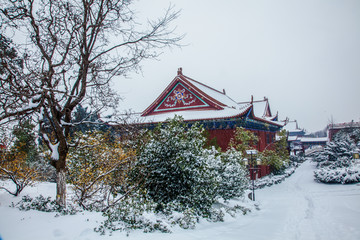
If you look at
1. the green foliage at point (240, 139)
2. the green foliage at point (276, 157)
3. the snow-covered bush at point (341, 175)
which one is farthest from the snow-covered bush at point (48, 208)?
the snow-covered bush at point (341, 175)

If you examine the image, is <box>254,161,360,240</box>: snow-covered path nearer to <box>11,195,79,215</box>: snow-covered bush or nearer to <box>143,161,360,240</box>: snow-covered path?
<box>143,161,360,240</box>: snow-covered path

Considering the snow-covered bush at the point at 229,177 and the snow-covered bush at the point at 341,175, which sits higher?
the snow-covered bush at the point at 229,177

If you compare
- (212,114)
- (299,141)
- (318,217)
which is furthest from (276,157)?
(299,141)

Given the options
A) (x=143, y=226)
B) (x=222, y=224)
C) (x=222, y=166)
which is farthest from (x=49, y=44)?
(x=222, y=166)

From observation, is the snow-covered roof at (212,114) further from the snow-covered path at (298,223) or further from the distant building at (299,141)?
the distant building at (299,141)

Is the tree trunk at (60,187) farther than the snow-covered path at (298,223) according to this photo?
No

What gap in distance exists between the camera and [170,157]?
23.9 feet

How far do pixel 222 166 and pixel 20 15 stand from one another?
918 centimetres

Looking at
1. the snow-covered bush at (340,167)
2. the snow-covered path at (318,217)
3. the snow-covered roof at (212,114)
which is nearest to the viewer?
the snow-covered path at (318,217)

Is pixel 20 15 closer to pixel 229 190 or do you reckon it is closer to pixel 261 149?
pixel 229 190

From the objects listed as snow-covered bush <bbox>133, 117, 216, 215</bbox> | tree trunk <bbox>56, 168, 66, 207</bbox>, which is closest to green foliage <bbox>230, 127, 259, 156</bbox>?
snow-covered bush <bbox>133, 117, 216, 215</bbox>

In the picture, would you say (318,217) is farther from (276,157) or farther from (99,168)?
(276,157)

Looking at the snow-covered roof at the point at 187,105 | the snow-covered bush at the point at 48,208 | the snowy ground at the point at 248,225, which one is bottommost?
the snowy ground at the point at 248,225

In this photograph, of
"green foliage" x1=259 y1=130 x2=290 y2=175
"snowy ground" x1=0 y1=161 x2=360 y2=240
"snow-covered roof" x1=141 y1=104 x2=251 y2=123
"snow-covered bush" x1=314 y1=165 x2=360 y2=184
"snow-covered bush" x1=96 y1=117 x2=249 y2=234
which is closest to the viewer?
"snowy ground" x1=0 y1=161 x2=360 y2=240
